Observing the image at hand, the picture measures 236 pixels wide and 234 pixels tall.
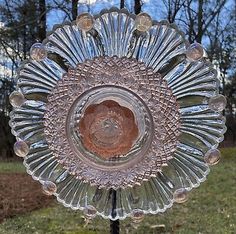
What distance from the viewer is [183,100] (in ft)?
6.60

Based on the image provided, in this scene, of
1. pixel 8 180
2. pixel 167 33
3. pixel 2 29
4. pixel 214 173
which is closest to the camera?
pixel 167 33

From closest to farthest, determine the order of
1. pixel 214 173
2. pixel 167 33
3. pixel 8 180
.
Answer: pixel 167 33 → pixel 214 173 → pixel 8 180

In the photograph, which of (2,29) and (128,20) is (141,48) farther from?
(2,29)

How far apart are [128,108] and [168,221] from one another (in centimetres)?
355

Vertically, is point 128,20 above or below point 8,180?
above

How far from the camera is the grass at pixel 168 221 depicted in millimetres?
5012

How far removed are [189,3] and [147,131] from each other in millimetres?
14374

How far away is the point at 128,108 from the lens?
1.99 metres

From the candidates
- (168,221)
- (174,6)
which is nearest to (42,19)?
(174,6)

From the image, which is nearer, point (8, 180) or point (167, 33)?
point (167, 33)

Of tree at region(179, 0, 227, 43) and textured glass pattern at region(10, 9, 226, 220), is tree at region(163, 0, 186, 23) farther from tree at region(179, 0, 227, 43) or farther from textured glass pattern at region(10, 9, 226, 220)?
textured glass pattern at region(10, 9, 226, 220)

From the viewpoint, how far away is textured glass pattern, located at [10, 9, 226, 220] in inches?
78.0

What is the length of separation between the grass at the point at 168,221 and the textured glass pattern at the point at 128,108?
269 cm

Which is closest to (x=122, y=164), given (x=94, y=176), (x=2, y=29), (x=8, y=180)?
(x=94, y=176)
